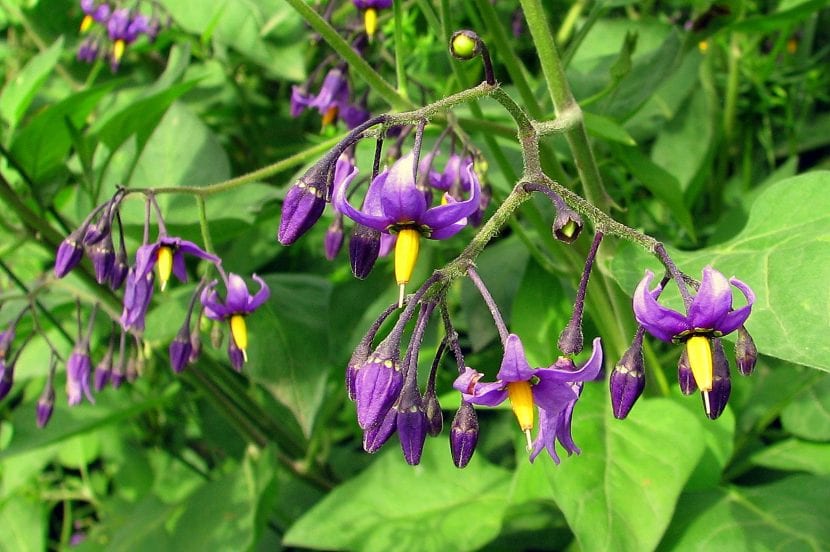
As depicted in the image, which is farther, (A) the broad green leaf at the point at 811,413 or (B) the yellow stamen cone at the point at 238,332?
(A) the broad green leaf at the point at 811,413

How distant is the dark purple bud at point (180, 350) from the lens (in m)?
1.83

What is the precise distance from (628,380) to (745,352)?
0.51ft

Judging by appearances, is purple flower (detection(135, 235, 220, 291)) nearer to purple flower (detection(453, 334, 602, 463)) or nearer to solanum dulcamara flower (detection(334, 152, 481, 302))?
solanum dulcamara flower (detection(334, 152, 481, 302))

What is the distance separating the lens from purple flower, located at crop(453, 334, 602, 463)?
102cm

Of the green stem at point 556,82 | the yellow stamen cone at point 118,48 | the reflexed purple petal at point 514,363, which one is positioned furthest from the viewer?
the yellow stamen cone at point 118,48

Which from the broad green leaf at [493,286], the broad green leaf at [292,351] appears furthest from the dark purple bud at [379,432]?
the broad green leaf at [493,286]

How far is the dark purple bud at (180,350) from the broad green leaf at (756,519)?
42.0 inches

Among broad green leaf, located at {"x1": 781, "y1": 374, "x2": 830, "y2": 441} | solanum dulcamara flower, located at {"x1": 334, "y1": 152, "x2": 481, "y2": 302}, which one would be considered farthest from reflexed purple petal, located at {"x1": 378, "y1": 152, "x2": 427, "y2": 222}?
broad green leaf, located at {"x1": 781, "y1": 374, "x2": 830, "y2": 441}

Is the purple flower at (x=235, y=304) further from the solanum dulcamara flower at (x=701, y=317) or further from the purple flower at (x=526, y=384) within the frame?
the solanum dulcamara flower at (x=701, y=317)

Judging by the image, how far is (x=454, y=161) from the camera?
5.77 feet

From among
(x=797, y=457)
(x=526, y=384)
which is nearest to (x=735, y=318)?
(x=526, y=384)

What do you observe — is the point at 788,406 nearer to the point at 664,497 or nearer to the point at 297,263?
the point at 664,497

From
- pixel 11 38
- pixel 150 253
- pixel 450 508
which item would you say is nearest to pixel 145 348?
pixel 150 253

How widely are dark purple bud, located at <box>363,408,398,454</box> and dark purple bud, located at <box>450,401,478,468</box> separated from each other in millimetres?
85
